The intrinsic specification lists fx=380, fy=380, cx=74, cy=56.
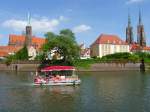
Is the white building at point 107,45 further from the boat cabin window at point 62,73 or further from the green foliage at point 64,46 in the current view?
the boat cabin window at point 62,73

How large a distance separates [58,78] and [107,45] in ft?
333

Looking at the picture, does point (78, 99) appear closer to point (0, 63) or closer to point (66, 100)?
point (66, 100)

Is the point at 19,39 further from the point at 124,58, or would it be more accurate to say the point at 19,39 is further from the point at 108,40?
the point at 124,58

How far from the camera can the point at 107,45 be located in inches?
6442

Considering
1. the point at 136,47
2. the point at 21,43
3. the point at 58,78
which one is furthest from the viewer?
the point at 136,47

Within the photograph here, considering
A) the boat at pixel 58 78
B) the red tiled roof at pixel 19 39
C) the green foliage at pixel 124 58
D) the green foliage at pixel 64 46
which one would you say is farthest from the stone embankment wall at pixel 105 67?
the red tiled roof at pixel 19 39

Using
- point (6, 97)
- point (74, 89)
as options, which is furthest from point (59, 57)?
point (6, 97)

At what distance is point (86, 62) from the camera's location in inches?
4742

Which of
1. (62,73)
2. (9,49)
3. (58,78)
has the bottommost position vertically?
(58,78)

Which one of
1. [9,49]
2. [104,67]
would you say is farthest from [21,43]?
[104,67]

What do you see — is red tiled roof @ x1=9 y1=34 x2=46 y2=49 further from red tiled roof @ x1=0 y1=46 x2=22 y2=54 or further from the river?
the river

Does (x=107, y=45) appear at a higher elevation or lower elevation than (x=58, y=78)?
higher

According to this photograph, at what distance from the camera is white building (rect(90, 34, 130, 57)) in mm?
163125

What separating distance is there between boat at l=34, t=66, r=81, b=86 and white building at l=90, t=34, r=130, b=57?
96.0 m
